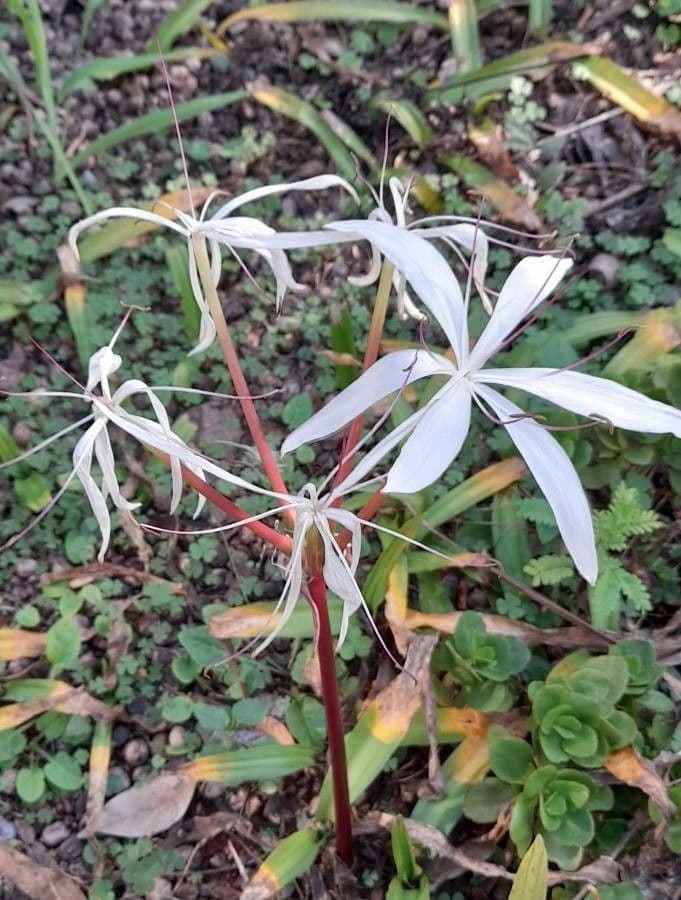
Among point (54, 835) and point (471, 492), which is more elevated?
point (471, 492)

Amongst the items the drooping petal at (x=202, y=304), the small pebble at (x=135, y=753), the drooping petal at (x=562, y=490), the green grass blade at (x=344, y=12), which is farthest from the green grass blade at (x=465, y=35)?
the small pebble at (x=135, y=753)

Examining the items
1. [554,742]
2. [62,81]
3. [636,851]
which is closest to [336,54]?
[62,81]

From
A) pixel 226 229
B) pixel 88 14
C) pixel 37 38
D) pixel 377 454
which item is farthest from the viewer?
pixel 88 14

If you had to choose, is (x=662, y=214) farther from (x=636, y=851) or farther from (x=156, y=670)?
(x=156, y=670)

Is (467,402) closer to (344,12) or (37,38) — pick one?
(37,38)

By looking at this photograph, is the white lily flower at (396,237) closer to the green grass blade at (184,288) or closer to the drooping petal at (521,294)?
the drooping petal at (521,294)

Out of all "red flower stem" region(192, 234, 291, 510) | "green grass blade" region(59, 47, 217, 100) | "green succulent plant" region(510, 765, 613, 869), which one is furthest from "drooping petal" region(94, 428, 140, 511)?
"green grass blade" region(59, 47, 217, 100)

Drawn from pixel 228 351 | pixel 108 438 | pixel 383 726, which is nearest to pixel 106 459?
pixel 108 438

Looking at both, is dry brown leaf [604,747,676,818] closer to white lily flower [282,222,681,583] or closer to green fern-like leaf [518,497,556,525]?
green fern-like leaf [518,497,556,525]
